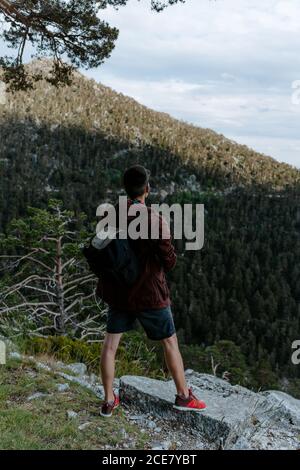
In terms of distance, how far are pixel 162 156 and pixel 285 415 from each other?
5972 inches

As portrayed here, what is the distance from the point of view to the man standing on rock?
329 cm

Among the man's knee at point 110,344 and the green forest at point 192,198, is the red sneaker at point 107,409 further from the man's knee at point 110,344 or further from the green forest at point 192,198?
the green forest at point 192,198

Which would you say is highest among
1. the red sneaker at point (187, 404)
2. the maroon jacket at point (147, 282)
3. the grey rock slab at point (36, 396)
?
the maroon jacket at point (147, 282)

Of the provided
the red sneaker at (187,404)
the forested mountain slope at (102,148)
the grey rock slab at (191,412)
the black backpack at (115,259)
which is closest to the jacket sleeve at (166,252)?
the black backpack at (115,259)

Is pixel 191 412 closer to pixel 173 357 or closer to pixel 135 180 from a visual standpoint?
pixel 173 357

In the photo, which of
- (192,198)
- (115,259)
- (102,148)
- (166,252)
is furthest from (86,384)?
(102,148)

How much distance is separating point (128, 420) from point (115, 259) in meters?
1.24

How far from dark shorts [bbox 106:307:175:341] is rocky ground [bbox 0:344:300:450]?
62 centimetres

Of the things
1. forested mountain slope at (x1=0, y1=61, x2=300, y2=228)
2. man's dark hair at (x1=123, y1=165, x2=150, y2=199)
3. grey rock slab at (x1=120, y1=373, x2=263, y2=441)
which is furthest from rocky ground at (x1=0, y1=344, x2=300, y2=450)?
forested mountain slope at (x1=0, y1=61, x2=300, y2=228)

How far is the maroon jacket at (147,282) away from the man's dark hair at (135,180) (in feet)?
0.30

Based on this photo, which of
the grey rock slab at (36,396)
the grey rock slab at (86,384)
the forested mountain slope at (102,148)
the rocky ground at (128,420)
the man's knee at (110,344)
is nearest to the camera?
the rocky ground at (128,420)

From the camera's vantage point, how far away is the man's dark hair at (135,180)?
3299mm

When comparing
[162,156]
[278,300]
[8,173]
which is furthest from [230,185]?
[278,300]
